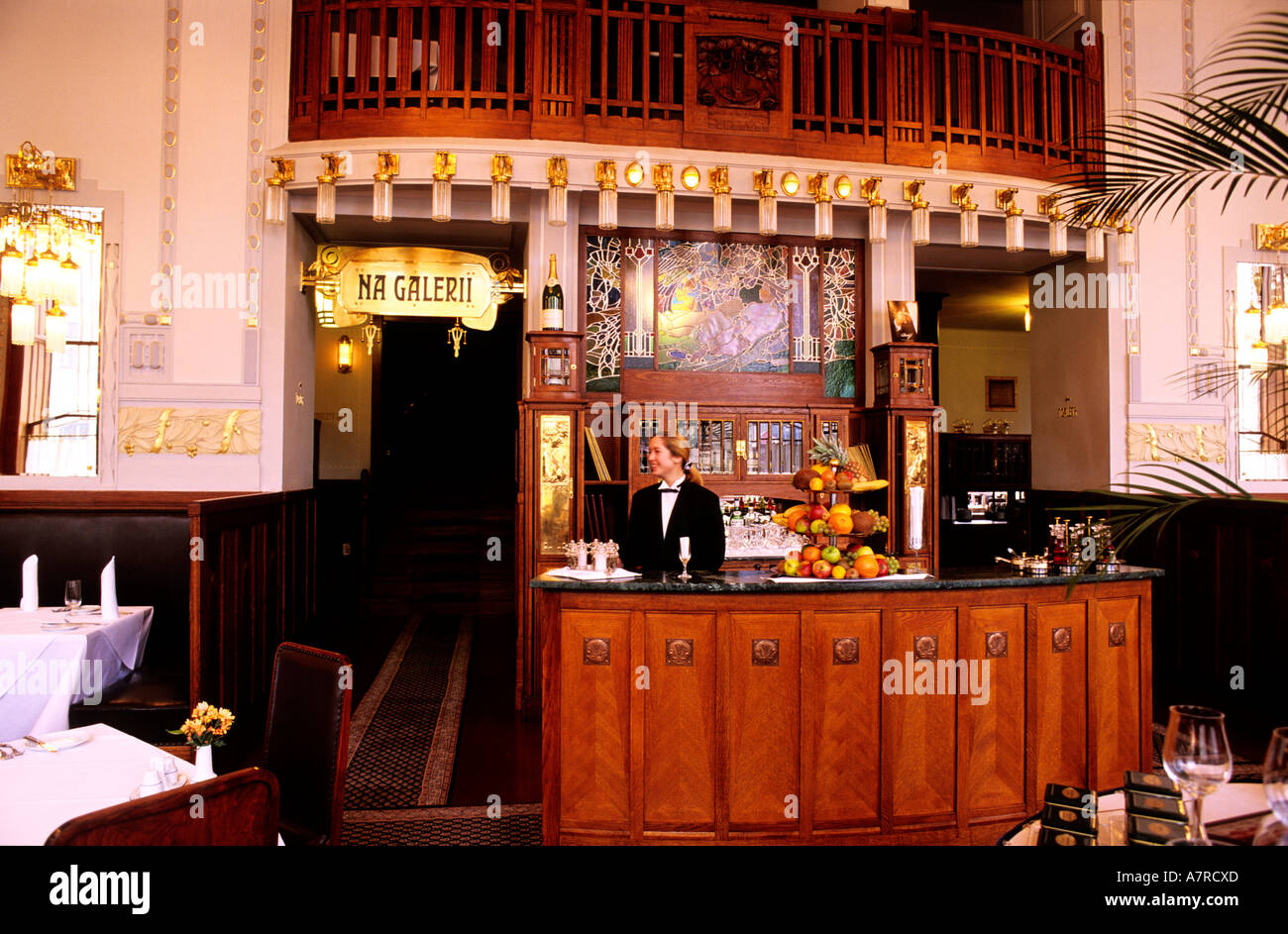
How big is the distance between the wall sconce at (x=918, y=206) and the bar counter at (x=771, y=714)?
140 inches

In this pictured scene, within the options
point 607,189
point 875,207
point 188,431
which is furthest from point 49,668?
point 875,207

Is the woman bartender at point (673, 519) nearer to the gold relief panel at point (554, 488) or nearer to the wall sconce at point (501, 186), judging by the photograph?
the gold relief panel at point (554, 488)

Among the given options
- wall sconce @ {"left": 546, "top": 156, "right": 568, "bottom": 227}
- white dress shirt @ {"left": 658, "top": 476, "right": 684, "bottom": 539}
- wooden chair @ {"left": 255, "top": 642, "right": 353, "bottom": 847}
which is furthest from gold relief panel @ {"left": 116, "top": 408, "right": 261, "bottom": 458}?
wooden chair @ {"left": 255, "top": 642, "right": 353, "bottom": 847}

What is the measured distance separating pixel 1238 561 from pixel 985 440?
12.5ft

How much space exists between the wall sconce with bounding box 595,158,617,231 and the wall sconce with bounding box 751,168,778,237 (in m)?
1.08

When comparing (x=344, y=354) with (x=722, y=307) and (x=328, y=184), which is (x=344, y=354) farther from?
(x=722, y=307)

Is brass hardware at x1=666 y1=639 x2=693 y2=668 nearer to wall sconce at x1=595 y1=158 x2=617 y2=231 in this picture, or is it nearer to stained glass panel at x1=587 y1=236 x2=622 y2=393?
stained glass panel at x1=587 y1=236 x2=622 y2=393

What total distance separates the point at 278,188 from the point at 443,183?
126cm

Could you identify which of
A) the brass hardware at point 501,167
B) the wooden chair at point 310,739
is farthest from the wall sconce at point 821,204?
the wooden chair at point 310,739

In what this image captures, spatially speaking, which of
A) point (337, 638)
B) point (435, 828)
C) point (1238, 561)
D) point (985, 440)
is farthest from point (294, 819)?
point (985, 440)

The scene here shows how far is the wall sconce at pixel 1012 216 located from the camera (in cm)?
614

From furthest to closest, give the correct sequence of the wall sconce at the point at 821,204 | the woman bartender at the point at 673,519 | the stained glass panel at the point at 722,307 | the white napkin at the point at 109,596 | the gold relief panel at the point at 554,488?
1. the stained glass panel at the point at 722,307
2. the wall sconce at the point at 821,204
3. the gold relief panel at the point at 554,488
4. the woman bartender at the point at 673,519
5. the white napkin at the point at 109,596

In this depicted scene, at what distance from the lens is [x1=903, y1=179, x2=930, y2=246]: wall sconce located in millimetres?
6023

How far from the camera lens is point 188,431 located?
5.71 m
